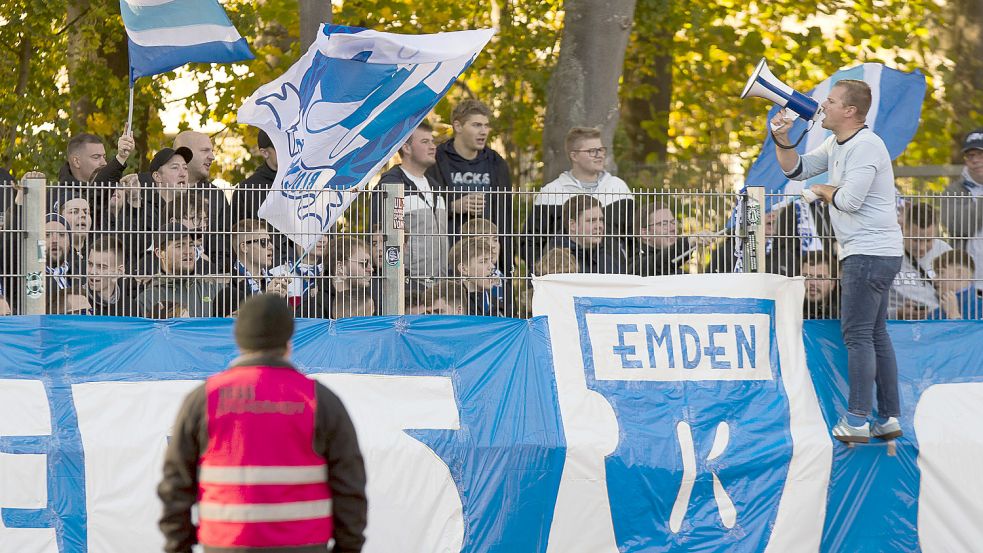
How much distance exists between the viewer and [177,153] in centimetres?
1088

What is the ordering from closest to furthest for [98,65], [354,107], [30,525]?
[30,525] → [354,107] → [98,65]

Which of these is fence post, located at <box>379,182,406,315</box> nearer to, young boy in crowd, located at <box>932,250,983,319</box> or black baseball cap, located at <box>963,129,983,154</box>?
young boy in crowd, located at <box>932,250,983,319</box>

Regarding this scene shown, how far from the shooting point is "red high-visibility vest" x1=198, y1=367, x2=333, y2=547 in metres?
5.46

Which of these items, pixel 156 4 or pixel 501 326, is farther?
pixel 156 4

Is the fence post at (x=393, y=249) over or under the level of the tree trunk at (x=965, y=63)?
under

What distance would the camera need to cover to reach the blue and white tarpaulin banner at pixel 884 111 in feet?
38.0

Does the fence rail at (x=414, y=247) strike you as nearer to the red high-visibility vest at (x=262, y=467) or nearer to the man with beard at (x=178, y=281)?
the man with beard at (x=178, y=281)

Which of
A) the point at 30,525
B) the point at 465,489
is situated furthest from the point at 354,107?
the point at 30,525

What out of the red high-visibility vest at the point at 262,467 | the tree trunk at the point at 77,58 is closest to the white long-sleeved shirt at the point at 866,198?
the red high-visibility vest at the point at 262,467

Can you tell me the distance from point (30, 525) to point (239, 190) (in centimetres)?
245

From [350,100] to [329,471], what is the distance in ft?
16.9

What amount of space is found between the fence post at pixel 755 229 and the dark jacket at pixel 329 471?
204 inches

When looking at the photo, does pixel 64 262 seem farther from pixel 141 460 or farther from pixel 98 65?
pixel 98 65

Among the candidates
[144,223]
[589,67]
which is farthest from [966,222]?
[144,223]
